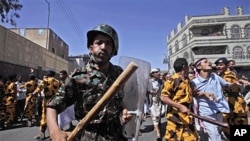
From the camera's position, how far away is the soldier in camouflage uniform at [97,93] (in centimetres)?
177

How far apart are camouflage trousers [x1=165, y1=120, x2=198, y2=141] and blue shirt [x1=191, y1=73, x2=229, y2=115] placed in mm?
409

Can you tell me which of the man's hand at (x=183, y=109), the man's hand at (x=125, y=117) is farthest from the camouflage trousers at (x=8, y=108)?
the man's hand at (x=125, y=117)

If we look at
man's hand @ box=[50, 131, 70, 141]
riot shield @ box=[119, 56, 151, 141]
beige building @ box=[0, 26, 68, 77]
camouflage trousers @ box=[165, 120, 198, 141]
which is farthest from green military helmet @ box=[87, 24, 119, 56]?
beige building @ box=[0, 26, 68, 77]

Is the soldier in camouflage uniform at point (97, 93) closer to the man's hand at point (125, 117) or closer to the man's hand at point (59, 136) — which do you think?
the man's hand at point (125, 117)

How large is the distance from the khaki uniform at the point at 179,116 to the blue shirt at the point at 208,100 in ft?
0.95

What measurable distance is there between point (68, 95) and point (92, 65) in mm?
315

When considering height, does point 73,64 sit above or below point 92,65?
above

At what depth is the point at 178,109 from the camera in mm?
3721

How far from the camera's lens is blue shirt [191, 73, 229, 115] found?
4.13 metres

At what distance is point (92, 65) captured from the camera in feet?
6.42

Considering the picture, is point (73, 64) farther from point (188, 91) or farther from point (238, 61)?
point (188, 91)

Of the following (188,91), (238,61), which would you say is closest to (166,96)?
(188,91)

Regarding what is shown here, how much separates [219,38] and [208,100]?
145ft

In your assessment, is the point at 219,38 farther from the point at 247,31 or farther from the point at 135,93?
the point at 135,93
